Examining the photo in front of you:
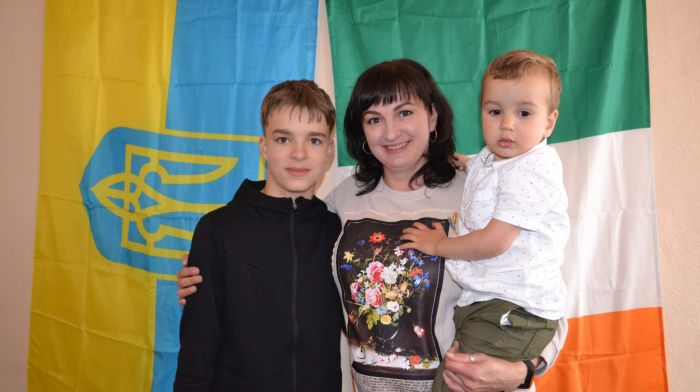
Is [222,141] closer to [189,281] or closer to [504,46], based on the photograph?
[189,281]

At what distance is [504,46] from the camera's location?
1.89 m

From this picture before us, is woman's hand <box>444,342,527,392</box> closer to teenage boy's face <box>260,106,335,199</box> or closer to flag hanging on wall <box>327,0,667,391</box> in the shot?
teenage boy's face <box>260,106,335,199</box>

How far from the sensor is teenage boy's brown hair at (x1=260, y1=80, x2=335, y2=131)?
1383mm

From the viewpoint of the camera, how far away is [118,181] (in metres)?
2.17

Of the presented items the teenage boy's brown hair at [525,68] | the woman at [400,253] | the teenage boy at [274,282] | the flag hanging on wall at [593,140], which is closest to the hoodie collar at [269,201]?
the teenage boy at [274,282]

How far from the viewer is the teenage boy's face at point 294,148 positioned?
4.46ft

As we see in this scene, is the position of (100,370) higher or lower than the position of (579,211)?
lower

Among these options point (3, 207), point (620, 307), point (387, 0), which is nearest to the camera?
point (620, 307)

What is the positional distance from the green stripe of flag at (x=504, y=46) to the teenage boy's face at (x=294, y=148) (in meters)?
0.62

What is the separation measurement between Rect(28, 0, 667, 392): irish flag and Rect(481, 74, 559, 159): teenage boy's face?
0.80 m

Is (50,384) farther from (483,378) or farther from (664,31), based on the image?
(664,31)

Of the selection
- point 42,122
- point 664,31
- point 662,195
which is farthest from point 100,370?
point 664,31

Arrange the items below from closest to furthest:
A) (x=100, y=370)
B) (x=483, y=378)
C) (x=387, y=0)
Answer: (x=483, y=378) → (x=387, y=0) → (x=100, y=370)

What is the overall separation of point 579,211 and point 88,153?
2.02 metres
